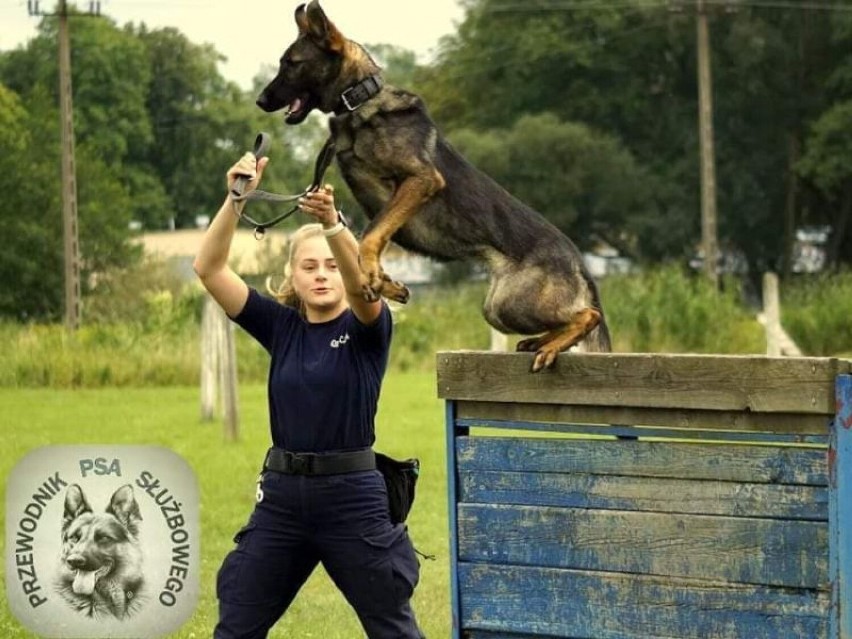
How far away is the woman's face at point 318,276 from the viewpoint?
5.04 metres

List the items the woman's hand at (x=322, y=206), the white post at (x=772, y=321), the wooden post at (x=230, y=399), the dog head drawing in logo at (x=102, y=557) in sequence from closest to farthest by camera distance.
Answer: the woman's hand at (x=322, y=206) < the dog head drawing in logo at (x=102, y=557) < the wooden post at (x=230, y=399) < the white post at (x=772, y=321)

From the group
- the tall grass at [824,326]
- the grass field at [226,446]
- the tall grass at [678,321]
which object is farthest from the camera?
the tall grass at [824,326]

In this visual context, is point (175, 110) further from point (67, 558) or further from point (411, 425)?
point (67, 558)

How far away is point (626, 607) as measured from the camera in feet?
16.0

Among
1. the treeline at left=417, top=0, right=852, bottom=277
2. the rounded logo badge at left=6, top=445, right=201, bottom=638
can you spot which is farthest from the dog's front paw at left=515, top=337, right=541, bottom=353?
the treeline at left=417, top=0, right=852, bottom=277

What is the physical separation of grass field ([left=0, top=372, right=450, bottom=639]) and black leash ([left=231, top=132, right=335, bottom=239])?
2.47m

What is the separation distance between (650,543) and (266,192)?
1.47 metres

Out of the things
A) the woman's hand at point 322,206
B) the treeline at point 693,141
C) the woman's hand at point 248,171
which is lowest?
the woman's hand at point 322,206

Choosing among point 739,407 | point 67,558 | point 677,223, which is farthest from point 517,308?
point 677,223

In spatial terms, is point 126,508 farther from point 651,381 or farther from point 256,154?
point 651,381

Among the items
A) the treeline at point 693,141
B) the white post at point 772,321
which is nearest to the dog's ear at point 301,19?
the white post at point 772,321

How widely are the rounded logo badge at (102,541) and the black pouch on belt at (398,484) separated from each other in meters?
1.00

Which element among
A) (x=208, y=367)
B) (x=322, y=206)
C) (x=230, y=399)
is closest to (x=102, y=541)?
(x=322, y=206)

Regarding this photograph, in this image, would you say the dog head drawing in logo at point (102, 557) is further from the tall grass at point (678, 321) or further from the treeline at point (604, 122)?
the treeline at point (604, 122)
